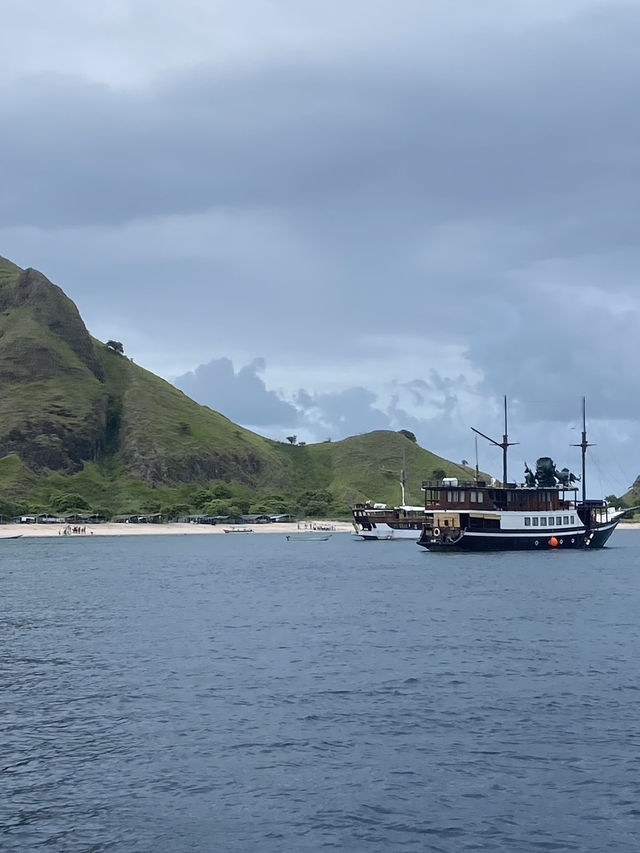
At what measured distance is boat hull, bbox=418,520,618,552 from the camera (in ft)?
463

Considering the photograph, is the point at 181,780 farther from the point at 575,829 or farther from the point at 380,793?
the point at 575,829

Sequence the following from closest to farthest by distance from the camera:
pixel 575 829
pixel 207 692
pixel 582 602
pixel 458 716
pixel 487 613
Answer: pixel 575 829 → pixel 458 716 → pixel 207 692 → pixel 487 613 → pixel 582 602

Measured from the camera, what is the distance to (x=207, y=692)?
1657 inches

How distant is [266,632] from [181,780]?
32.2m

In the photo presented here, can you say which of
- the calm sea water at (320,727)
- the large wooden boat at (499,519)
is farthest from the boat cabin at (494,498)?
the calm sea water at (320,727)

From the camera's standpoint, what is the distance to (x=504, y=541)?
142500mm

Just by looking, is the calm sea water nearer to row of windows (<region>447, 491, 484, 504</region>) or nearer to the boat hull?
row of windows (<region>447, 491, 484, 504</region>)

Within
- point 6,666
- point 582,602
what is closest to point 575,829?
point 6,666

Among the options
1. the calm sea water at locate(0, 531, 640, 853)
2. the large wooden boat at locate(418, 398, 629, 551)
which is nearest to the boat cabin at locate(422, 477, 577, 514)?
the large wooden boat at locate(418, 398, 629, 551)

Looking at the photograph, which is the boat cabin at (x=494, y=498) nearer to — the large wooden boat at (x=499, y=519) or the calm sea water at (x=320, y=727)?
the large wooden boat at (x=499, y=519)

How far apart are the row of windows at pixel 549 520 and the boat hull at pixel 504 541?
1.23m

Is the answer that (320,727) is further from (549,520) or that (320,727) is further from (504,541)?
(549,520)

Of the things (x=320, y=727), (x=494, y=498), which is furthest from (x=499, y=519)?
(x=320, y=727)

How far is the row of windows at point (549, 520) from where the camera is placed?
14475 centimetres
